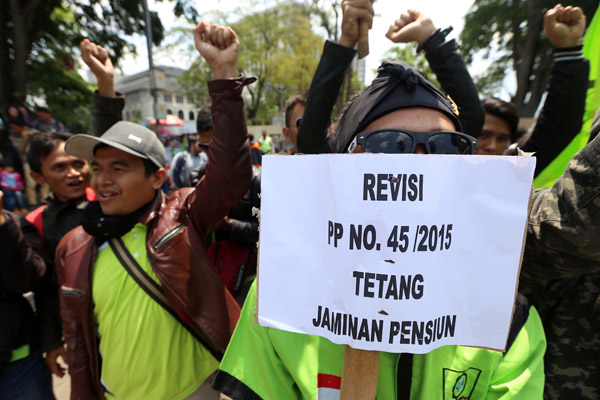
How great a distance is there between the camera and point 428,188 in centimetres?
68

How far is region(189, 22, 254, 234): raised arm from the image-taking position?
1.51 m

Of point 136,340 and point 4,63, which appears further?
point 4,63

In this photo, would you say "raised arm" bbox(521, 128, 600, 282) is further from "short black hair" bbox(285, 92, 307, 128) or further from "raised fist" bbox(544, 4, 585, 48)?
"short black hair" bbox(285, 92, 307, 128)

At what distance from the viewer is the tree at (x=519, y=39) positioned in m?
15.7

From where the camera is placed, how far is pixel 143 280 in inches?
62.8

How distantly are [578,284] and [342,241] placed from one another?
1127mm

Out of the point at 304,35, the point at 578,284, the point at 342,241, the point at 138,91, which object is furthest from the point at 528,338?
the point at 138,91

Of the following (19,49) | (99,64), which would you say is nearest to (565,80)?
(99,64)

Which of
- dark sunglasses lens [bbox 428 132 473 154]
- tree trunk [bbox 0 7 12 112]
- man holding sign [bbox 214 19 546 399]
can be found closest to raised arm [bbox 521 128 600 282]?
man holding sign [bbox 214 19 546 399]

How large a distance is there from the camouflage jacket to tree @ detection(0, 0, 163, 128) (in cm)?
1276

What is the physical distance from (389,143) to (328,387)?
0.70 metres

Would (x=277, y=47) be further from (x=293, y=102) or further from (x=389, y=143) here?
(x=389, y=143)

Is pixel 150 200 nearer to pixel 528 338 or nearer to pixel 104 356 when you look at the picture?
pixel 104 356

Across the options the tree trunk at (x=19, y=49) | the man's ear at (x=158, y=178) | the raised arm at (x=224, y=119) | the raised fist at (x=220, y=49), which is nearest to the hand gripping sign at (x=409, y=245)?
the raised arm at (x=224, y=119)
